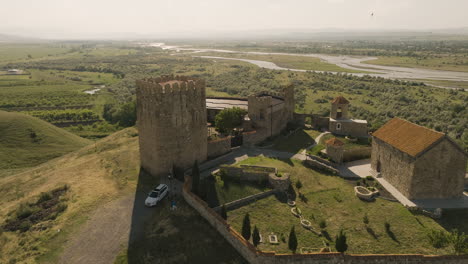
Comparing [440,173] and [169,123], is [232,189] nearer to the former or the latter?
[169,123]

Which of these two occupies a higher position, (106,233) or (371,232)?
(106,233)

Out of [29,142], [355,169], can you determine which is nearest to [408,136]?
[355,169]

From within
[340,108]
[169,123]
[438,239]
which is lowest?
[438,239]

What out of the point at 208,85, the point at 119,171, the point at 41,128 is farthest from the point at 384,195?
the point at 208,85

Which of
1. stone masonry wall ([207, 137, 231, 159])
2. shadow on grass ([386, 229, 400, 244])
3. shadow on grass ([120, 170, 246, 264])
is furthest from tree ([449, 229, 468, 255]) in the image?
stone masonry wall ([207, 137, 231, 159])

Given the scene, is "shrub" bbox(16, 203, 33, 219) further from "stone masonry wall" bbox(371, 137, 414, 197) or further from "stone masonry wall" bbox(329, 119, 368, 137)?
"stone masonry wall" bbox(329, 119, 368, 137)

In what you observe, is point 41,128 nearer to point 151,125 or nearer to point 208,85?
point 151,125

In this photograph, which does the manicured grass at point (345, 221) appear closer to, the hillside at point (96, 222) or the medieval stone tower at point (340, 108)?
the hillside at point (96, 222)
